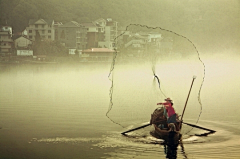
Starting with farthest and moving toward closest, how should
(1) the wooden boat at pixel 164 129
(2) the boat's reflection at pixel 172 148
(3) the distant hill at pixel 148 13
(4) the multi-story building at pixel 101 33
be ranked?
(3) the distant hill at pixel 148 13 → (4) the multi-story building at pixel 101 33 → (1) the wooden boat at pixel 164 129 → (2) the boat's reflection at pixel 172 148

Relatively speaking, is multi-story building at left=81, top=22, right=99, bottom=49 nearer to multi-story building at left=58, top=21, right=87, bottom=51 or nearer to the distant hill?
multi-story building at left=58, top=21, right=87, bottom=51

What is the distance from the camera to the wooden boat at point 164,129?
815cm

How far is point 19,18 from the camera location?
51938 millimetres

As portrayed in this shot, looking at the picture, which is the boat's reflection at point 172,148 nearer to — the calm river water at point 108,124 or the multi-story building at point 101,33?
the calm river water at point 108,124

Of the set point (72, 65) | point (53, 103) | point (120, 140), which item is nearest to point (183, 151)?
point (120, 140)

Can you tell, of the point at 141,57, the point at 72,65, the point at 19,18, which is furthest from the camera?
the point at 19,18

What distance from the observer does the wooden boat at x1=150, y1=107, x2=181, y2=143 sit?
8.15 m

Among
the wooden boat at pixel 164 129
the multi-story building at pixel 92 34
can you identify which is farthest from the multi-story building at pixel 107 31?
the wooden boat at pixel 164 129

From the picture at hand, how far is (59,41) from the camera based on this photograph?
47406 mm

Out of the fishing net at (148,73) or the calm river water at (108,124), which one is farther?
the fishing net at (148,73)

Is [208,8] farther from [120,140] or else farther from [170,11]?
[120,140]

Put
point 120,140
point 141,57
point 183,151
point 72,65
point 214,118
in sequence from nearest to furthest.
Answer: point 183,151 < point 120,140 < point 214,118 < point 141,57 < point 72,65

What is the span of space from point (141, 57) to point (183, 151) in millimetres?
5226

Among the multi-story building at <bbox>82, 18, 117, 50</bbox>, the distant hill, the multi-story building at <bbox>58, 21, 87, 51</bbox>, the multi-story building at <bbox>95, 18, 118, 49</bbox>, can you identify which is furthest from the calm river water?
the distant hill
